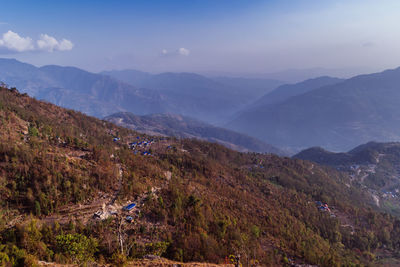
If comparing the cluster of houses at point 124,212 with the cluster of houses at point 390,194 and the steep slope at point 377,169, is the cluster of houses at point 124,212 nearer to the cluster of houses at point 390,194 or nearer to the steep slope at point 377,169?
the steep slope at point 377,169

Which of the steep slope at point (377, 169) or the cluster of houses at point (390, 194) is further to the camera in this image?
the cluster of houses at point (390, 194)

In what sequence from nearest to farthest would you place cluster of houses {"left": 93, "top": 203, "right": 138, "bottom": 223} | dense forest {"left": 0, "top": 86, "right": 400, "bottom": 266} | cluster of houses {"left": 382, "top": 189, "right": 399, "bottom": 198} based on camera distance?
dense forest {"left": 0, "top": 86, "right": 400, "bottom": 266}
cluster of houses {"left": 93, "top": 203, "right": 138, "bottom": 223}
cluster of houses {"left": 382, "top": 189, "right": 399, "bottom": 198}

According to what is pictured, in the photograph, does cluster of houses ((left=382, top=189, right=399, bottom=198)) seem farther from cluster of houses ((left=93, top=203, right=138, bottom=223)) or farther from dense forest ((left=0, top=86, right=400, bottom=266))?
cluster of houses ((left=93, top=203, right=138, bottom=223))

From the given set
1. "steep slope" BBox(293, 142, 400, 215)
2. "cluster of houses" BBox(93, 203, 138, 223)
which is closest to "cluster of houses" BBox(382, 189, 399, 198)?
"steep slope" BBox(293, 142, 400, 215)

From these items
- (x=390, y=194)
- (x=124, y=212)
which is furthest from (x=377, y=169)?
(x=124, y=212)

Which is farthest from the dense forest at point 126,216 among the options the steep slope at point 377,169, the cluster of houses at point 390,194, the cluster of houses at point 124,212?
Result: the cluster of houses at point 390,194

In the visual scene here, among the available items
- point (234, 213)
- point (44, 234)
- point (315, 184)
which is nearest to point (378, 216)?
point (315, 184)

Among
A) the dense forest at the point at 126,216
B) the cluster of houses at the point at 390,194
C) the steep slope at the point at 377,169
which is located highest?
the dense forest at the point at 126,216

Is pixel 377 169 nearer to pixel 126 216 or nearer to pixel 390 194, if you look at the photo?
pixel 390 194
